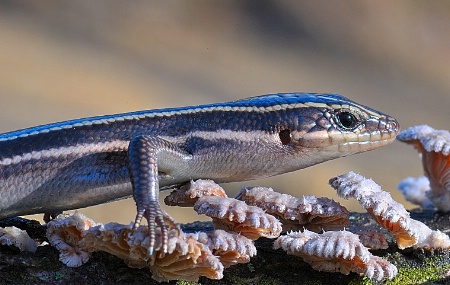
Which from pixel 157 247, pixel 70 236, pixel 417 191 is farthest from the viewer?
pixel 417 191

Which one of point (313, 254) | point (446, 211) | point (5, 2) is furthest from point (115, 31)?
point (313, 254)

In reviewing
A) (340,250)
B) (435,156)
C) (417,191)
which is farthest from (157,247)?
(417,191)

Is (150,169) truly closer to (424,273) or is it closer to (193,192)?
(193,192)

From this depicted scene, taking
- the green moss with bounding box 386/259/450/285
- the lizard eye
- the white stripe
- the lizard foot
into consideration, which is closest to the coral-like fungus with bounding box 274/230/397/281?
the green moss with bounding box 386/259/450/285

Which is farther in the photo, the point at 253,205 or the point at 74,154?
the point at 74,154

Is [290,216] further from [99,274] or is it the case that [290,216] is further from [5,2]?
[5,2]

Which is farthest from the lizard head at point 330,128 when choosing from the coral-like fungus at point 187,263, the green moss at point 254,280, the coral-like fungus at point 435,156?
the coral-like fungus at point 187,263
